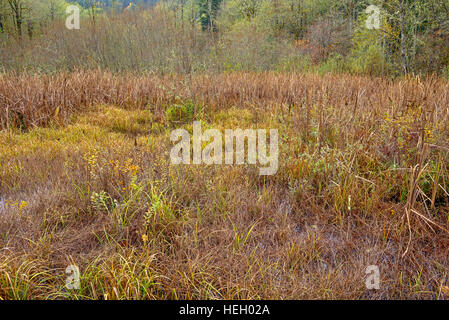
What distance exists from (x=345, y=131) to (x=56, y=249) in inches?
109

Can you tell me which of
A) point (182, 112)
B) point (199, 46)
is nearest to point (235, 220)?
point (182, 112)

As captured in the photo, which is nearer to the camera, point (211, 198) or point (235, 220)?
point (235, 220)

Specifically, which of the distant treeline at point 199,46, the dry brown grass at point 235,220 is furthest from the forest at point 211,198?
the distant treeline at point 199,46

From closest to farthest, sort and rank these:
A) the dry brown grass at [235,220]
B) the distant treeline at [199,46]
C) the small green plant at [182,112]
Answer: the dry brown grass at [235,220] → the small green plant at [182,112] → the distant treeline at [199,46]

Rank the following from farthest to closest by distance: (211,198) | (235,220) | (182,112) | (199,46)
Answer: (199,46) < (182,112) < (211,198) < (235,220)

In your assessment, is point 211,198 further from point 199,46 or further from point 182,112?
point 199,46

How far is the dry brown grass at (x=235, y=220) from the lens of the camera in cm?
155

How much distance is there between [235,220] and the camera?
85.0 inches

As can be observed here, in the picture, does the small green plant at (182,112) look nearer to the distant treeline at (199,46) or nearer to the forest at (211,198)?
the forest at (211,198)

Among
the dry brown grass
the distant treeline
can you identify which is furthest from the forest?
the distant treeline

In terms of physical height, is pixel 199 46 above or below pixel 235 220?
above
